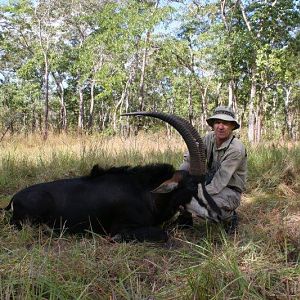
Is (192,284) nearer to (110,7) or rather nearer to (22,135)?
(22,135)

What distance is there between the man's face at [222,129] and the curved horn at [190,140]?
49cm

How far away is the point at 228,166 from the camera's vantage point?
13.8 feet

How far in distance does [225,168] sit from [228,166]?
39 mm

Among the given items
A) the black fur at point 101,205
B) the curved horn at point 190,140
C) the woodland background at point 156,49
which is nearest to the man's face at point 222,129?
the curved horn at point 190,140

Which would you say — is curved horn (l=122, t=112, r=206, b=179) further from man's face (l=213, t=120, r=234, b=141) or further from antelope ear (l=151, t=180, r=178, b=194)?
man's face (l=213, t=120, r=234, b=141)

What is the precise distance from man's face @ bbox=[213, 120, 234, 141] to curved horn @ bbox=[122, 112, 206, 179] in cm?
49

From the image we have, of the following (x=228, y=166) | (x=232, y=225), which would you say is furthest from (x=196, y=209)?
(x=228, y=166)

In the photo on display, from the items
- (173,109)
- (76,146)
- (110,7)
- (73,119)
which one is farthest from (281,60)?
(73,119)

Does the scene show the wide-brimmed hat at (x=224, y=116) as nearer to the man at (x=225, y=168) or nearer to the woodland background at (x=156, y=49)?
the man at (x=225, y=168)

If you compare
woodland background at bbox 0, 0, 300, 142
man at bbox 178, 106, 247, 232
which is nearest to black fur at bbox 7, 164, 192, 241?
man at bbox 178, 106, 247, 232

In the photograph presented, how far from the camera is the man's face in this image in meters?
4.25

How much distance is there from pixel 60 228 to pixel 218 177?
5.72 feet

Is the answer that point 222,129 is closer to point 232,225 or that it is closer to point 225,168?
point 225,168

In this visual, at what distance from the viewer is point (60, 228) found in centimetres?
366
